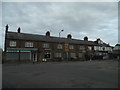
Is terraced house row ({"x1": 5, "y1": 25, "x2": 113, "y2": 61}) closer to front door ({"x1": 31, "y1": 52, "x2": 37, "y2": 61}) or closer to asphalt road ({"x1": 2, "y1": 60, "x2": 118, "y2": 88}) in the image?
front door ({"x1": 31, "y1": 52, "x2": 37, "y2": 61})

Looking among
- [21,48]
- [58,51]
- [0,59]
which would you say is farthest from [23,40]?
[58,51]

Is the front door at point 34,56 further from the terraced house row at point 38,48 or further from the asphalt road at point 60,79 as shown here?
the asphalt road at point 60,79

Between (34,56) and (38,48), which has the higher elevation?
(38,48)

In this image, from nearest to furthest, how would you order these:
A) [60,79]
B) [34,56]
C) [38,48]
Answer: [60,79] < [34,56] < [38,48]

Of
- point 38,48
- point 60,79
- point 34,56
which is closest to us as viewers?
point 60,79

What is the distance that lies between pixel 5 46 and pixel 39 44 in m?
9.44

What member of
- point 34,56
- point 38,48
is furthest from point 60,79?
point 38,48

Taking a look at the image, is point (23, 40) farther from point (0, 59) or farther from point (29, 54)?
point (0, 59)

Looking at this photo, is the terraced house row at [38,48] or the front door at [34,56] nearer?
the terraced house row at [38,48]

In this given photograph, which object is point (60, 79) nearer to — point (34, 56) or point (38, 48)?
point (34, 56)

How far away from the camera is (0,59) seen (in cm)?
3053

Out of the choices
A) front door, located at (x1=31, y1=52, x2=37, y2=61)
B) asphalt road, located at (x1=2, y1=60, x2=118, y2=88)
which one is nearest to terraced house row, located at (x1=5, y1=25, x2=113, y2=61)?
front door, located at (x1=31, y1=52, x2=37, y2=61)

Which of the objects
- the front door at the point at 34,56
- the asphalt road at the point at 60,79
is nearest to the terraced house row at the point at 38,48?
the front door at the point at 34,56

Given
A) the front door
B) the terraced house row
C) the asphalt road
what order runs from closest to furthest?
the asphalt road
the terraced house row
the front door
